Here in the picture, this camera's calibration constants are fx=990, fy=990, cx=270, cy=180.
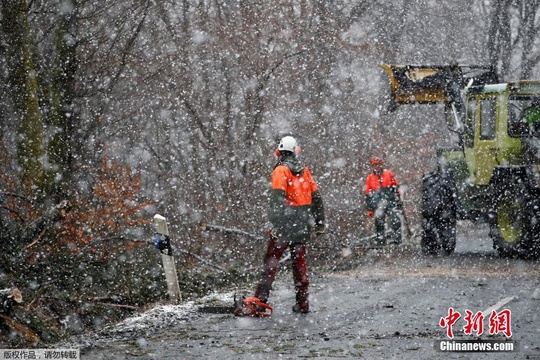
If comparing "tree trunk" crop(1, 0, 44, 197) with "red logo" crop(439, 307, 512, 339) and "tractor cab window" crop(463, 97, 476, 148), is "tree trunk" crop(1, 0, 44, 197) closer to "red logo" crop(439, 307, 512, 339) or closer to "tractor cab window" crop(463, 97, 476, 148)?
"red logo" crop(439, 307, 512, 339)

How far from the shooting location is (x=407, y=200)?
→ 26797mm

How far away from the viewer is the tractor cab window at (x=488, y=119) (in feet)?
56.5

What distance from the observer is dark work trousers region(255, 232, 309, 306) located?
36.4 feet

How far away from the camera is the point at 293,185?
11.2 m

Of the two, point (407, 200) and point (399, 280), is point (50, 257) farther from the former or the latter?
point (407, 200)

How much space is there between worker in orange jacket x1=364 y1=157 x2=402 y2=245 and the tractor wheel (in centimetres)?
330

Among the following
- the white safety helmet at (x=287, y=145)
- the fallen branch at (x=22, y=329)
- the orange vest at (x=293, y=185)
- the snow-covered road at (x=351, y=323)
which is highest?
the white safety helmet at (x=287, y=145)

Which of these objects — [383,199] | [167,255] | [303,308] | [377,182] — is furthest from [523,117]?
[167,255]

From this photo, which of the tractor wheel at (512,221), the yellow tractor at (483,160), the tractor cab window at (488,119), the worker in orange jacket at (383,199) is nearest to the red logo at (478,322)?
the tractor wheel at (512,221)

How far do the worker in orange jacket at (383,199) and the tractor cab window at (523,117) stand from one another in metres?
3.74

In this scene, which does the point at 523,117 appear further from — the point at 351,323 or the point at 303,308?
the point at 351,323

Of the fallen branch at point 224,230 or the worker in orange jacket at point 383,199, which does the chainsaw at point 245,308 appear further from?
the worker in orange jacket at point 383,199

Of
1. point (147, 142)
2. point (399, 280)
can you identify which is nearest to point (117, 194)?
point (399, 280)

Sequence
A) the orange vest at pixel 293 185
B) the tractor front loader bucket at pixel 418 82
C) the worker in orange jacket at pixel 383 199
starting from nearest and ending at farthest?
the orange vest at pixel 293 185 → the tractor front loader bucket at pixel 418 82 → the worker in orange jacket at pixel 383 199
